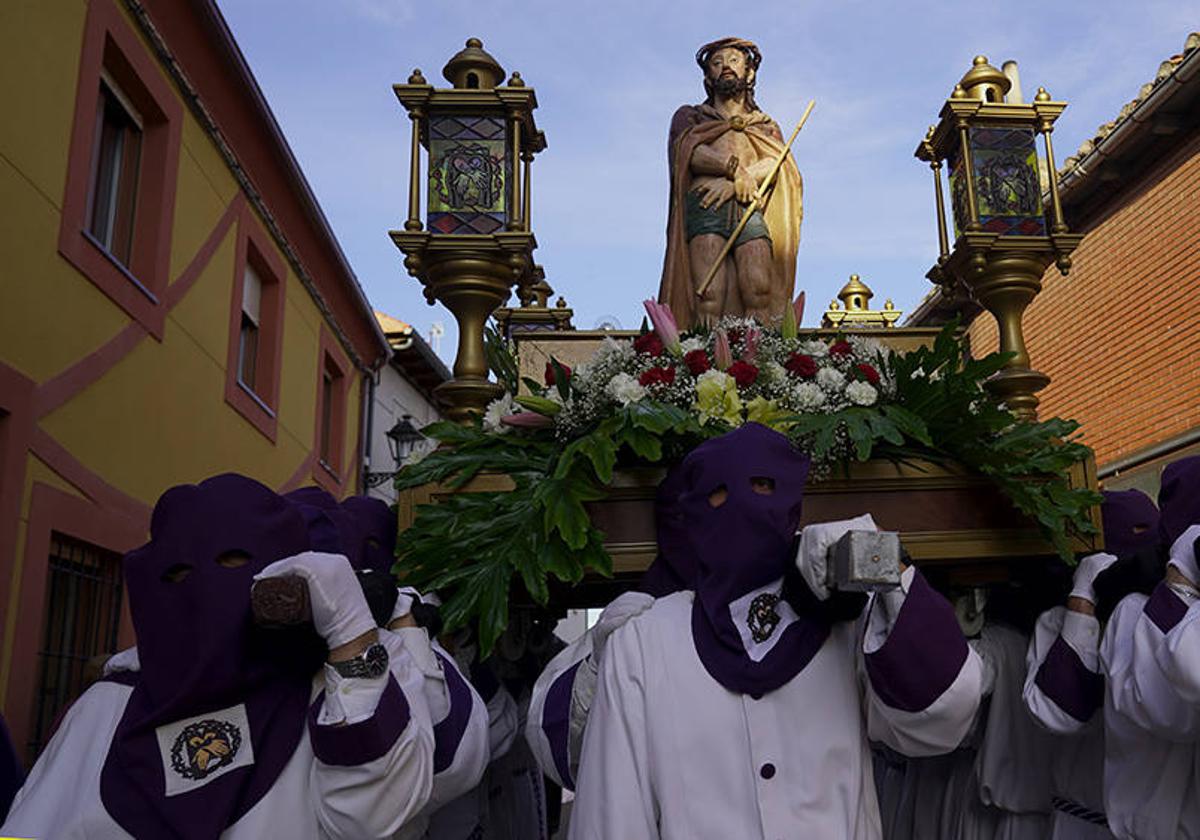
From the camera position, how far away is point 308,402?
35.1ft

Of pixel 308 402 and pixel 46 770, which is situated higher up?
pixel 308 402

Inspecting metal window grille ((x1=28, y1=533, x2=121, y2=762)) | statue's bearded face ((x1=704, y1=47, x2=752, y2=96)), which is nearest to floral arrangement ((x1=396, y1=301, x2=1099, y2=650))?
statue's bearded face ((x1=704, y1=47, x2=752, y2=96))

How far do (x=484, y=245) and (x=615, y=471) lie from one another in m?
1.48

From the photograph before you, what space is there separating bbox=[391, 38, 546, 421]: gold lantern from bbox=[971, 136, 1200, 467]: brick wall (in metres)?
5.37

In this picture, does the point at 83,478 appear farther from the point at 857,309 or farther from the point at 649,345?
the point at 857,309

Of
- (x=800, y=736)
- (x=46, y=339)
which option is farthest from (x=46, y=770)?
(x=46, y=339)

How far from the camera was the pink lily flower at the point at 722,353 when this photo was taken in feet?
11.6

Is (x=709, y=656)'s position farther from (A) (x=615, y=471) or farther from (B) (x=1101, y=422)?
(B) (x=1101, y=422)

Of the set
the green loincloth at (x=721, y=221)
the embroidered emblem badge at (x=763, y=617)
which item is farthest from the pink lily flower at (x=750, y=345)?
the green loincloth at (x=721, y=221)

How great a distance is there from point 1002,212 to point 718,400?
79.9 inches

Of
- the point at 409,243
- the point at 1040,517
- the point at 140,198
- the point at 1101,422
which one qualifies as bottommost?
the point at 1040,517

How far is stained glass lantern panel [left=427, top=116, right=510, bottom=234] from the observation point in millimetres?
4496

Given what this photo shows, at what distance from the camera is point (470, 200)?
14.8 feet

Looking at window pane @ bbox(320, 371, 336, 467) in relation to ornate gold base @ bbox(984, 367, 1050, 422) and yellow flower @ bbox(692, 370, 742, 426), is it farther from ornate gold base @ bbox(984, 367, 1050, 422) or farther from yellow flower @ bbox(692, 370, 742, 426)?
yellow flower @ bbox(692, 370, 742, 426)
